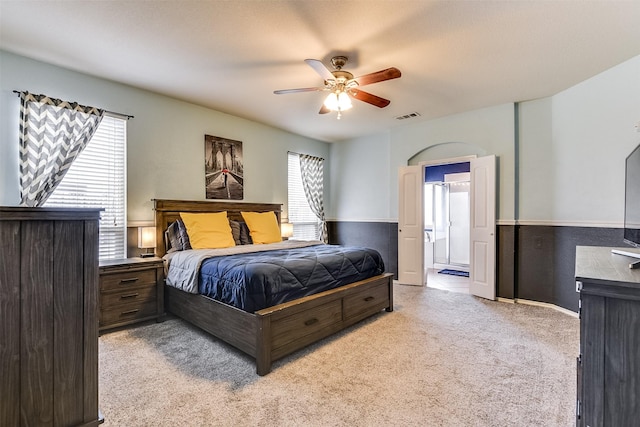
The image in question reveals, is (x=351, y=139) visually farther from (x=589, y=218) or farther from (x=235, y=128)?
(x=589, y=218)

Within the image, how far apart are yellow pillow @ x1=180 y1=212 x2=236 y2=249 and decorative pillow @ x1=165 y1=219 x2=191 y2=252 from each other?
6 centimetres

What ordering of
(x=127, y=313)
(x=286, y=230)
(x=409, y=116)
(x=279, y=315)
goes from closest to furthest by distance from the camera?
(x=279, y=315), (x=127, y=313), (x=409, y=116), (x=286, y=230)

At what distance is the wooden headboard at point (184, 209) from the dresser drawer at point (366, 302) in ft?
7.71

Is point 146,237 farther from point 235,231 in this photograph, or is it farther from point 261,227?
point 261,227

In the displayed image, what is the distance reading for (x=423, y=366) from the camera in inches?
92.2

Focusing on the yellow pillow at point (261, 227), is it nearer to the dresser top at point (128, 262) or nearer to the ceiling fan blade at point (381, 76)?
the dresser top at point (128, 262)

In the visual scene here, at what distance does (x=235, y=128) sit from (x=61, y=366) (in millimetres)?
4087

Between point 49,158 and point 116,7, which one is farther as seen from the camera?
point 49,158

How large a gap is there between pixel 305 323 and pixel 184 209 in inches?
97.5

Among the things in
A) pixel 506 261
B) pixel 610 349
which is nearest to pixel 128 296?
pixel 610 349

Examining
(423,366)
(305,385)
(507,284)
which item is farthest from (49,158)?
(507,284)

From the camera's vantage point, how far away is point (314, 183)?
6.11m

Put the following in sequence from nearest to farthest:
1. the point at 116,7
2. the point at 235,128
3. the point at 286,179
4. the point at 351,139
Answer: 1. the point at 116,7
2. the point at 235,128
3. the point at 286,179
4. the point at 351,139

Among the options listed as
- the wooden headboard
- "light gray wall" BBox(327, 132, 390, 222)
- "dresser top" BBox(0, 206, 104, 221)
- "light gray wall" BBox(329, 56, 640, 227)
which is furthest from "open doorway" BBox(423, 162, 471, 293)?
"dresser top" BBox(0, 206, 104, 221)
